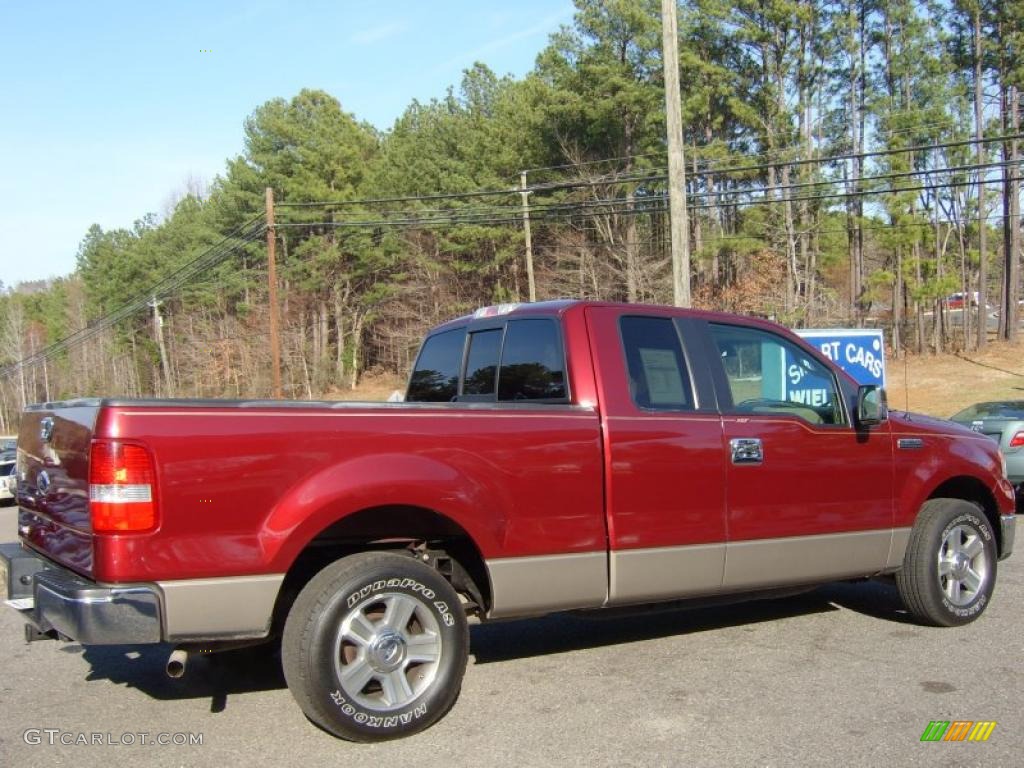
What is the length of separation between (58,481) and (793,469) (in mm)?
3795

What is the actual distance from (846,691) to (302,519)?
289cm

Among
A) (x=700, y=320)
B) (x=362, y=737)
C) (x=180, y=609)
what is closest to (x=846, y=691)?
(x=700, y=320)

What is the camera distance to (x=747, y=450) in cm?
510

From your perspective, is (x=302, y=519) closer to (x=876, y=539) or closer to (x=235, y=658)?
(x=235, y=658)

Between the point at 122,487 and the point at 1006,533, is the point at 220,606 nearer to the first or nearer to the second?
the point at 122,487

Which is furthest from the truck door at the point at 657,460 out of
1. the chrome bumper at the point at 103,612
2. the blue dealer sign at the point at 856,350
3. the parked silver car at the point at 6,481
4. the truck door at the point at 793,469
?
the parked silver car at the point at 6,481

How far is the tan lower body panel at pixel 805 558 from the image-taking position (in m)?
5.09

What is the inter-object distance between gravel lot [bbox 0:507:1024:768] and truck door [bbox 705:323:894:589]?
57cm

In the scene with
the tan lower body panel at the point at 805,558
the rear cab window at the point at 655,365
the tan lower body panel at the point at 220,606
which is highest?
the rear cab window at the point at 655,365

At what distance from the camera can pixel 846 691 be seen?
4715mm

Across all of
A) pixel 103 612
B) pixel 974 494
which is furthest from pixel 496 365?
pixel 974 494

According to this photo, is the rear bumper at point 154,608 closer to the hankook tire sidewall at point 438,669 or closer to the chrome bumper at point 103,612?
the chrome bumper at point 103,612

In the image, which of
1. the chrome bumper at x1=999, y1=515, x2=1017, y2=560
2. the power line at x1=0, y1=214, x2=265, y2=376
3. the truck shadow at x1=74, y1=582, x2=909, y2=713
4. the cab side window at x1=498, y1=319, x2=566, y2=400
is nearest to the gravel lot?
the truck shadow at x1=74, y1=582, x2=909, y2=713

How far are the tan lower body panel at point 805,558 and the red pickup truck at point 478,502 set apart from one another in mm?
14
